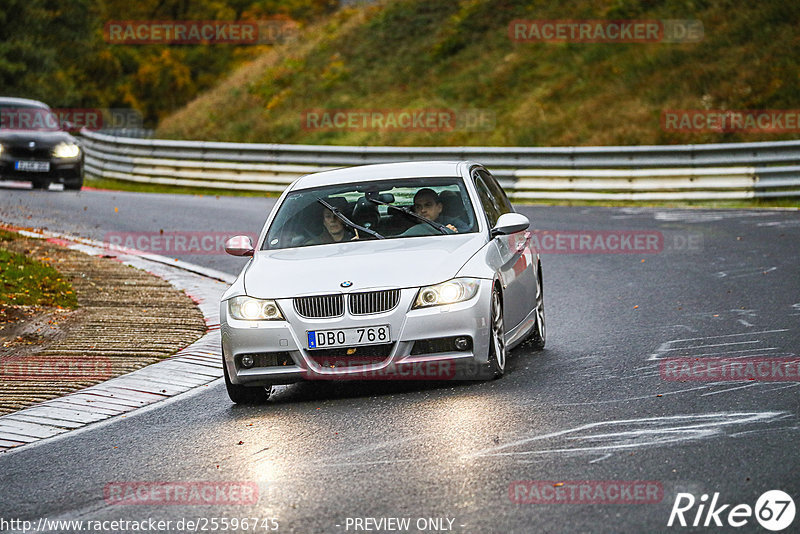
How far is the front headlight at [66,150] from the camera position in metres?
24.8

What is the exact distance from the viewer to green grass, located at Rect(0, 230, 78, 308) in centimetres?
1205

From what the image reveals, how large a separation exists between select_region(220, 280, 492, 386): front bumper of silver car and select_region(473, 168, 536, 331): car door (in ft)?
2.31

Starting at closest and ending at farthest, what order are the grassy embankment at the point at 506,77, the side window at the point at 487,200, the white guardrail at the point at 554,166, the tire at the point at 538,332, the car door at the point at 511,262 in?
1. the car door at the point at 511,262
2. the side window at the point at 487,200
3. the tire at the point at 538,332
4. the white guardrail at the point at 554,166
5. the grassy embankment at the point at 506,77

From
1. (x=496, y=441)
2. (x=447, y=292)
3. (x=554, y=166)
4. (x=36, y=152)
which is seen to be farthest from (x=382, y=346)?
(x=36, y=152)

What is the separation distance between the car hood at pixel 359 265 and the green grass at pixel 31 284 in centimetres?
402

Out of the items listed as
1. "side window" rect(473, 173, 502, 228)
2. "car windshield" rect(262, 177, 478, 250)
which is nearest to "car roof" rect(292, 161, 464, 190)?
"car windshield" rect(262, 177, 478, 250)

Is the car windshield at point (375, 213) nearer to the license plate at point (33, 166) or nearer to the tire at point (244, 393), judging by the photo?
the tire at point (244, 393)

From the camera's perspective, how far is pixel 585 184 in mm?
23312

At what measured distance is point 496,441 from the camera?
6543 mm

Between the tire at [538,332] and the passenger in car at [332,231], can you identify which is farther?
the tire at [538,332]

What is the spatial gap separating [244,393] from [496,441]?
2296 mm

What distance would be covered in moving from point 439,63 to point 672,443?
33.8 m

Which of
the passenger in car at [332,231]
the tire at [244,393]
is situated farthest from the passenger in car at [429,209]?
the tire at [244,393]

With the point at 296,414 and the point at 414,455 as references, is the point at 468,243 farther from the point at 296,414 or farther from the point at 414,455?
the point at 414,455
